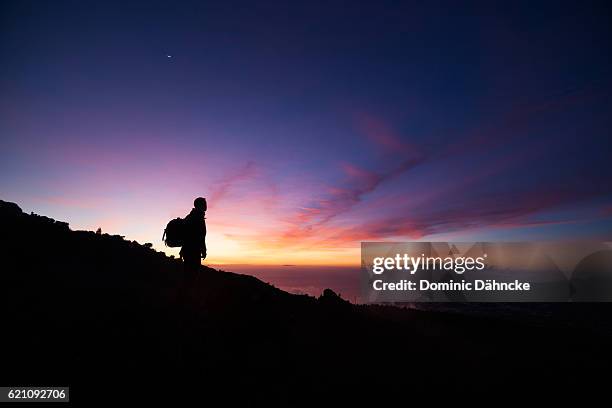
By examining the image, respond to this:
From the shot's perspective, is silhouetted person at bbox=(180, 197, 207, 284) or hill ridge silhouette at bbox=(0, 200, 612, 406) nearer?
hill ridge silhouette at bbox=(0, 200, 612, 406)

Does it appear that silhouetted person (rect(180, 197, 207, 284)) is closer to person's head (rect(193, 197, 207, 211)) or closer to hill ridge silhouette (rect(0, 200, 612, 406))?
person's head (rect(193, 197, 207, 211))

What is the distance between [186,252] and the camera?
9195 millimetres

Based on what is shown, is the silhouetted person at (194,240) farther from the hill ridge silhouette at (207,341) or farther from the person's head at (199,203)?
the hill ridge silhouette at (207,341)

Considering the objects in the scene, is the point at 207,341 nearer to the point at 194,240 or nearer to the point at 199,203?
the point at 194,240

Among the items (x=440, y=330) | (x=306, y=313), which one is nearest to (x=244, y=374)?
(x=306, y=313)

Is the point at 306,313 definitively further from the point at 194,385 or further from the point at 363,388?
the point at 194,385

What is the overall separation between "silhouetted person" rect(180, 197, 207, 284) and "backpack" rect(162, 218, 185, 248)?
0.28ft

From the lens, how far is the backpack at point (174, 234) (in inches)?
360

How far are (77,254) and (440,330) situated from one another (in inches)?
785

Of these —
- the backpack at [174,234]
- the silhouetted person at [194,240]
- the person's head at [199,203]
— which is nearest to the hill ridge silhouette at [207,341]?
the silhouetted person at [194,240]

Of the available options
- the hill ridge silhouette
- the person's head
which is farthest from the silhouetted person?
the hill ridge silhouette

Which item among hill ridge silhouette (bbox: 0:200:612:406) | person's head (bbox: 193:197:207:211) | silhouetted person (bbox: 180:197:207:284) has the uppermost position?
person's head (bbox: 193:197:207:211)

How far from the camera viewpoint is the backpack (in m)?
9.14

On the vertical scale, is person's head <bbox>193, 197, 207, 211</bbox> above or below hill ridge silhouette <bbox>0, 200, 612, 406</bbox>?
above
